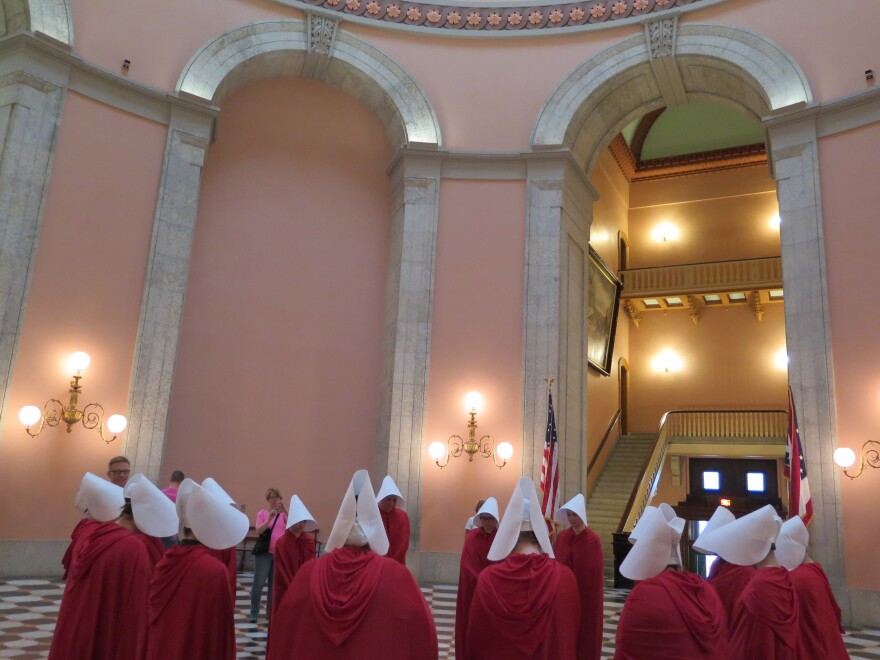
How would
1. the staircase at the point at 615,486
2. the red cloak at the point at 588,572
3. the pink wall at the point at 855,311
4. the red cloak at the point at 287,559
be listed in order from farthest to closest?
the staircase at the point at 615,486 < the pink wall at the point at 855,311 < the red cloak at the point at 588,572 < the red cloak at the point at 287,559

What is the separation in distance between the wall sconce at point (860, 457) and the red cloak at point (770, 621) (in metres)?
6.88

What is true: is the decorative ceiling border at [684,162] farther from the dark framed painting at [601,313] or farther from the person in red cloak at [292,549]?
the person in red cloak at [292,549]

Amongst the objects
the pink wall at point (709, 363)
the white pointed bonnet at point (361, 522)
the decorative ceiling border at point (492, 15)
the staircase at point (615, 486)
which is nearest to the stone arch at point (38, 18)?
the decorative ceiling border at point (492, 15)

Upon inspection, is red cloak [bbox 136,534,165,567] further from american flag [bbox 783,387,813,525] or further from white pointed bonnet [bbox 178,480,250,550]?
american flag [bbox 783,387,813,525]

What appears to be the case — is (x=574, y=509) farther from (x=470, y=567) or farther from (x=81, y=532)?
(x=81, y=532)

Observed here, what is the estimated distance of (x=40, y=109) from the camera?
11.2 m

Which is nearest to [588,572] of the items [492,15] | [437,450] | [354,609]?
[354,609]

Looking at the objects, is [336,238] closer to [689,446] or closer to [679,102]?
[679,102]

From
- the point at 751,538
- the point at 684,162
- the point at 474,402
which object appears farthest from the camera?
the point at 684,162

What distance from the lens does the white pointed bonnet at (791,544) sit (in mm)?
4668

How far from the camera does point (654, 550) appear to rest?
386cm

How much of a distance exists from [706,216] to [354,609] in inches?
824

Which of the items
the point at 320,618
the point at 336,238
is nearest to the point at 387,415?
the point at 336,238

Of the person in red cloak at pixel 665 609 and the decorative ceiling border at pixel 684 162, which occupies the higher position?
the decorative ceiling border at pixel 684 162
